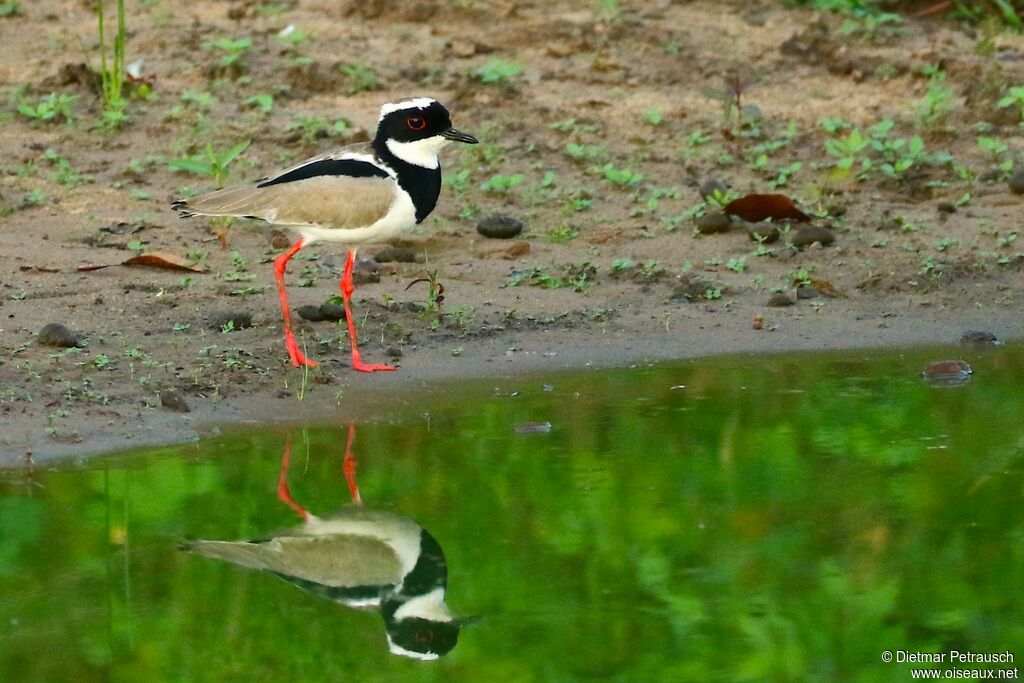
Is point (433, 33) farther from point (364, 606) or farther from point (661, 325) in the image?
point (364, 606)

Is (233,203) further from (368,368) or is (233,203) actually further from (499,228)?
(499,228)

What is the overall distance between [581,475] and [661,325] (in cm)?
190

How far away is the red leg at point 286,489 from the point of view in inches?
224

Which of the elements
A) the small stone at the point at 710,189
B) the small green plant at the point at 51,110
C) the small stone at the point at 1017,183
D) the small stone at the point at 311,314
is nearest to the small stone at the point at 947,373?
the small stone at the point at 710,189

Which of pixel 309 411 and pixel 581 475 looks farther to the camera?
pixel 309 411

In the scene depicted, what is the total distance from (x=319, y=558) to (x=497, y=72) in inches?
220

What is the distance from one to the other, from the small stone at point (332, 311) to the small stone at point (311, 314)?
0.4 inches

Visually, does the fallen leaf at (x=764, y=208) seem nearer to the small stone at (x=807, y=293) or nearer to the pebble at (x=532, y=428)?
the small stone at (x=807, y=293)

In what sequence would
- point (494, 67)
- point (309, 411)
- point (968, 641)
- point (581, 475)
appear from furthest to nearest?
point (494, 67), point (309, 411), point (581, 475), point (968, 641)

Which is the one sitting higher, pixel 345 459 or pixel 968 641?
pixel 968 641

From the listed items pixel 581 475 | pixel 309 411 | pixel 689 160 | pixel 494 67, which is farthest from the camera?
pixel 494 67

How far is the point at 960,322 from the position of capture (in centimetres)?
792

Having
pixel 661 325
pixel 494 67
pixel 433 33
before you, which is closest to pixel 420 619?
pixel 661 325

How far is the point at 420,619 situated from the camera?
16.2 feet
